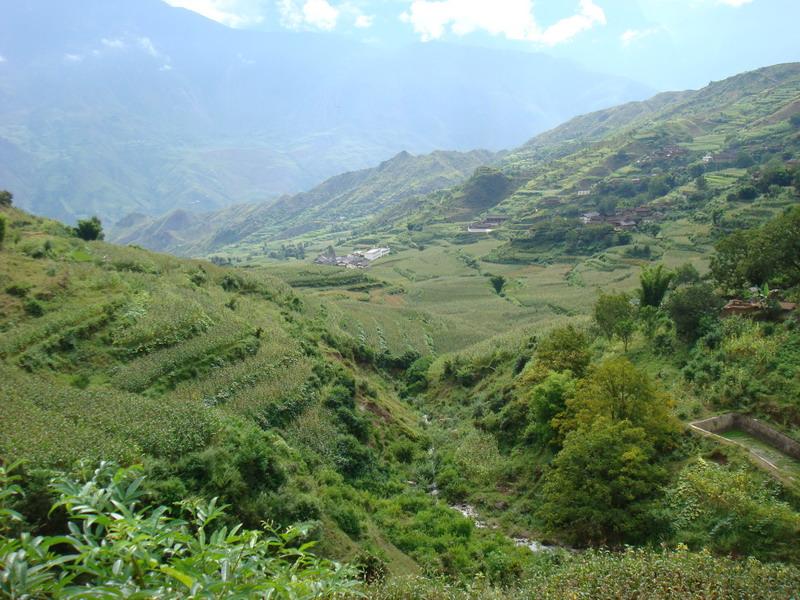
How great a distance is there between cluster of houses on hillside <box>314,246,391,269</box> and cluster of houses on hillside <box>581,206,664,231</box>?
40.2 meters

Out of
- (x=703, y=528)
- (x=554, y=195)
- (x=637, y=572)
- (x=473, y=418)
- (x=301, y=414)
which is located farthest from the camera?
(x=554, y=195)

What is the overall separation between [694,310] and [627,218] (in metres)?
65.4

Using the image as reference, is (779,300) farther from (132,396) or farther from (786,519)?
(132,396)

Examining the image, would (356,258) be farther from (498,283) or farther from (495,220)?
(498,283)

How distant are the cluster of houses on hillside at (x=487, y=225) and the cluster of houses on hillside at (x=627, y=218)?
70.1ft

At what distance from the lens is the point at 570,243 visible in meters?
82.1

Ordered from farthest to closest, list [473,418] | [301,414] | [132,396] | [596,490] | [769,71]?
[769,71], [473,418], [301,414], [132,396], [596,490]

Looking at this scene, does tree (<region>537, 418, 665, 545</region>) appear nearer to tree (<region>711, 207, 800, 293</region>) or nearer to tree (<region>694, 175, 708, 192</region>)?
tree (<region>711, 207, 800, 293</region>)

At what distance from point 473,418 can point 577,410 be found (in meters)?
10.8

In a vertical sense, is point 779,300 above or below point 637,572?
above

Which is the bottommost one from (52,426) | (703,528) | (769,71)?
(703,528)

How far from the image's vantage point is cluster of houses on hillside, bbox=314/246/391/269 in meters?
A: 101

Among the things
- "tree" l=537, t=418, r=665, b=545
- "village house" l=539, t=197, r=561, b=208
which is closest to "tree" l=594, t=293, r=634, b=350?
"tree" l=537, t=418, r=665, b=545

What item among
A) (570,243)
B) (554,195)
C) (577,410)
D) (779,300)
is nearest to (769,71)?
(554,195)
